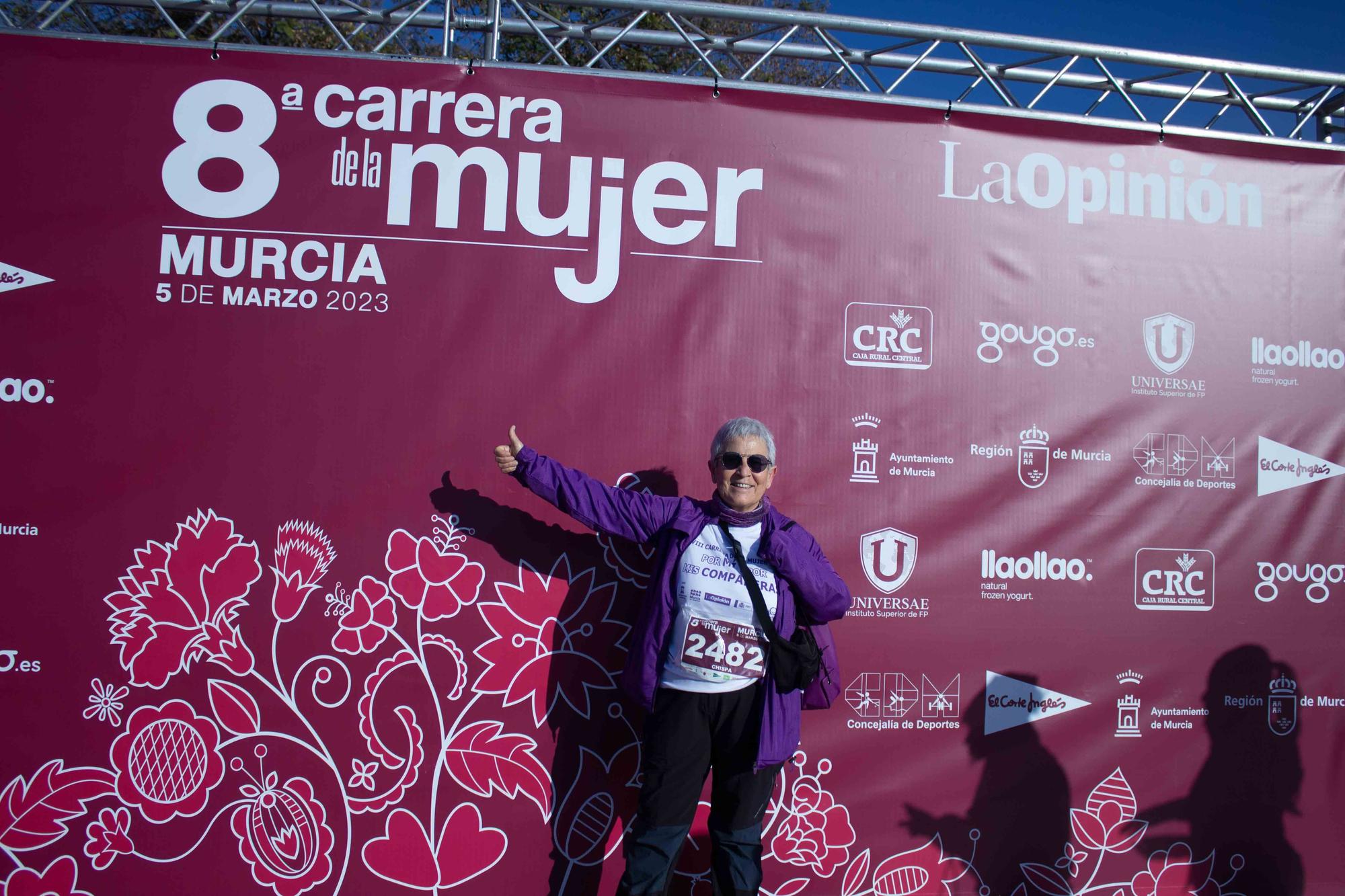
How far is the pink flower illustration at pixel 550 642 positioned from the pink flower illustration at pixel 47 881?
142 cm

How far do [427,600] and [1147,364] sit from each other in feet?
9.11

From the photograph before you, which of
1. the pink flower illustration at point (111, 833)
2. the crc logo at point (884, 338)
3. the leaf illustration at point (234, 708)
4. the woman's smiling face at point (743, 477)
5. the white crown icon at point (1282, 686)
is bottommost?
the pink flower illustration at point (111, 833)

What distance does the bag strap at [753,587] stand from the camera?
2273 millimetres

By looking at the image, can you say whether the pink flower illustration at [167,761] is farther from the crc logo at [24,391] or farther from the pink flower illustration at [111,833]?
the crc logo at [24,391]

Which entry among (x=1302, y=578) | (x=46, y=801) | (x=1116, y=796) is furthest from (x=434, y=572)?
(x=1302, y=578)

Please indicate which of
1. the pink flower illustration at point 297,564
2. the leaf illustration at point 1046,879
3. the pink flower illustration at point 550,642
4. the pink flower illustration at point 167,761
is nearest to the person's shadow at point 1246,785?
the leaf illustration at point 1046,879

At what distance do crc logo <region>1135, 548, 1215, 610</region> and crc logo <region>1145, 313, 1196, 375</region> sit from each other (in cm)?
69

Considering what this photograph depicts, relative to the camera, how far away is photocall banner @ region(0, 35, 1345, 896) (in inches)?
104

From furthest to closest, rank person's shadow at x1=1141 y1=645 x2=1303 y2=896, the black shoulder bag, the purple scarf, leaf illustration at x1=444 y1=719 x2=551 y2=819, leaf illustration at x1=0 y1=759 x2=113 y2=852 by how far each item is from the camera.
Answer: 1. person's shadow at x1=1141 y1=645 x2=1303 y2=896
2. leaf illustration at x1=444 y1=719 x2=551 y2=819
3. leaf illustration at x1=0 y1=759 x2=113 y2=852
4. the purple scarf
5. the black shoulder bag

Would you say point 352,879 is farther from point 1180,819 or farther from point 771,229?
point 1180,819

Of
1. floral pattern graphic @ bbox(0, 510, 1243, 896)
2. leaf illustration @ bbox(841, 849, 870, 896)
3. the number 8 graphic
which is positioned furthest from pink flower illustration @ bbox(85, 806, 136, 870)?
leaf illustration @ bbox(841, 849, 870, 896)

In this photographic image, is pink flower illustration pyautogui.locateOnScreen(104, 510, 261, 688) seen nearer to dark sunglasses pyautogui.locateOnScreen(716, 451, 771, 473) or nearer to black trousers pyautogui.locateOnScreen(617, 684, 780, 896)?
black trousers pyautogui.locateOnScreen(617, 684, 780, 896)

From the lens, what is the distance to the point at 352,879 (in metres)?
2.63

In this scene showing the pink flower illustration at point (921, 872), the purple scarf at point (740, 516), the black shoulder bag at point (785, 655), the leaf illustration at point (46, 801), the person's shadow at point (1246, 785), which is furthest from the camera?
the person's shadow at point (1246, 785)
